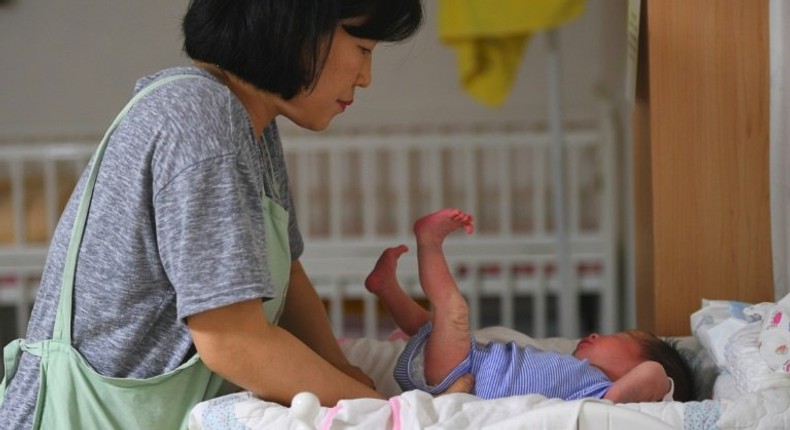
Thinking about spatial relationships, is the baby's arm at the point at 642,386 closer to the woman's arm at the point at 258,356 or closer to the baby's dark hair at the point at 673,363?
the baby's dark hair at the point at 673,363

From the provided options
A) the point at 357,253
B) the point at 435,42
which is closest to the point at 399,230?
the point at 357,253

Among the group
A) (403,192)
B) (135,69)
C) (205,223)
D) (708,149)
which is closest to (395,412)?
(205,223)

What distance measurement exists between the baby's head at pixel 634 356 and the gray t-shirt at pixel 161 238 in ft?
1.80

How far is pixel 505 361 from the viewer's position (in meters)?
1.39

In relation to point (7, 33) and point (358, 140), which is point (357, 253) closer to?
point (358, 140)

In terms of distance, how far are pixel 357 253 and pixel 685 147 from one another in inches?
65.7

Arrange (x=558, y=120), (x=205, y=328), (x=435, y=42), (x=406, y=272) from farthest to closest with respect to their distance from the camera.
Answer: (x=435, y=42) → (x=406, y=272) → (x=558, y=120) → (x=205, y=328)

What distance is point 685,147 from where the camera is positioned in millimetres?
1596

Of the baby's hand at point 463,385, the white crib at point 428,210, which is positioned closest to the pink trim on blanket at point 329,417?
the baby's hand at point 463,385

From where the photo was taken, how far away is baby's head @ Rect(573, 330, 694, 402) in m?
1.47

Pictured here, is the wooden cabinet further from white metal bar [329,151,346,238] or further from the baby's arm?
white metal bar [329,151,346,238]

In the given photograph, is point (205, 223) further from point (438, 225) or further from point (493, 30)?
point (493, 30)

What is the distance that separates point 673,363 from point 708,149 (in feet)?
→ 1.08

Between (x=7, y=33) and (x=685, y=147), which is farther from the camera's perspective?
(x=7, y=33)
